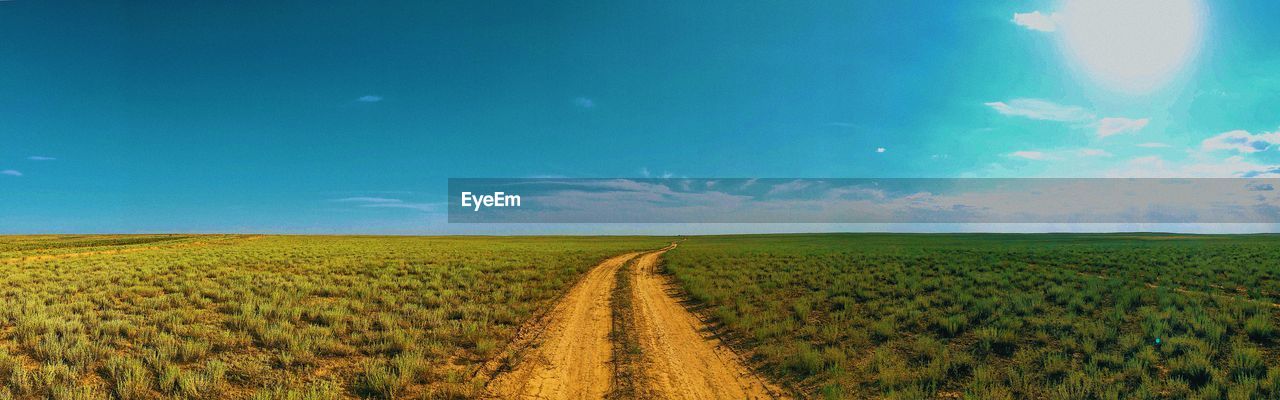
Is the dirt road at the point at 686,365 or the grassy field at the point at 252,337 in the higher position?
the grassy field at the point at 252,337

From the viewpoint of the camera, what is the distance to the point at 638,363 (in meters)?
8.28

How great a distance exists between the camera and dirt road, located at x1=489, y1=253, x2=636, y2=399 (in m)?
7.13

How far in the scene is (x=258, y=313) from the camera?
11.9 meters

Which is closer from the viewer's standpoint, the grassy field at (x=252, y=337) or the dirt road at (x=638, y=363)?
the grassy field at (x=252, y=337)

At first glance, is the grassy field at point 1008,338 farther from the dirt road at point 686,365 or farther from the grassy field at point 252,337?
the grassy field at point 252,337

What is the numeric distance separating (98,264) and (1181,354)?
129 feet

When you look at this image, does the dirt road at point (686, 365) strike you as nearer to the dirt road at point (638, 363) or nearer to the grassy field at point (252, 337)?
the dirt road at point (638, 363)

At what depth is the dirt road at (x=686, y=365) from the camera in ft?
23.5

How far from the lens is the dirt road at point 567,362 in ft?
23.4

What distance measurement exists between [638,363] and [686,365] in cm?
81

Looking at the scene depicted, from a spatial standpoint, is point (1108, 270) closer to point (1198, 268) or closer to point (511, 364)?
point (1198, 268)

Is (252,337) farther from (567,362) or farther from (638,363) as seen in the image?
(638,363)

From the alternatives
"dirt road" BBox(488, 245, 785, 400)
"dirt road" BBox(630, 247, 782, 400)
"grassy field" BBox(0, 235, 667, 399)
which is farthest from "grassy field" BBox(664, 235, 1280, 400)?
"grassy field" BBox(0, 235, 667, 399)

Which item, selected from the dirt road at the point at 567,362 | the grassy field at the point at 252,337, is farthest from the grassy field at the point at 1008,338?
the grassy field at the point at 252,337
